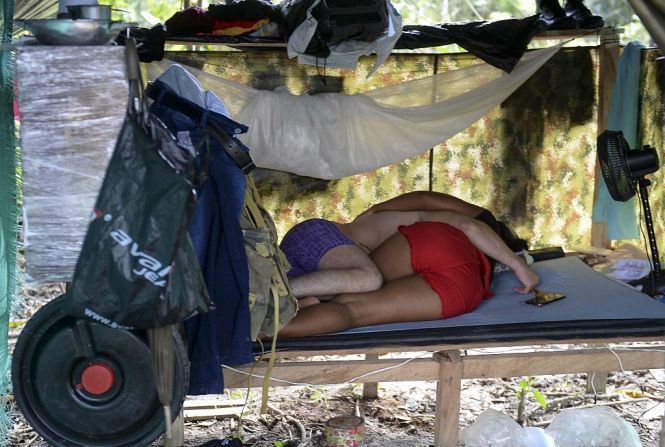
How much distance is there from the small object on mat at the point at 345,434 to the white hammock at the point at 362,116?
74.4 inches

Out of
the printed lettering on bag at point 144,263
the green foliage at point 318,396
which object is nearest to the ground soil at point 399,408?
the green foliage at point 318,396

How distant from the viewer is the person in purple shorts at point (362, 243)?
4.27m

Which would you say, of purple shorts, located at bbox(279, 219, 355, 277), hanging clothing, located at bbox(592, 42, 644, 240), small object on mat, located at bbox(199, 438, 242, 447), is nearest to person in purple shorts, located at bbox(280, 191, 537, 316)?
purple shorts, located at bbox(279, 219, 355, 277)

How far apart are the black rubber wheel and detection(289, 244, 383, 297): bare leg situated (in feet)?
3.72

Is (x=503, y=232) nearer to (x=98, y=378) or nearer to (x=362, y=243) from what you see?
(x=362, y=243)

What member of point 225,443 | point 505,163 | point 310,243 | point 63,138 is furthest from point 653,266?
point 63,138

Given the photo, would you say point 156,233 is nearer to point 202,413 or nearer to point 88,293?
point 88,293

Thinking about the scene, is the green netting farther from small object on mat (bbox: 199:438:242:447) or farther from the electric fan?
the electric fan

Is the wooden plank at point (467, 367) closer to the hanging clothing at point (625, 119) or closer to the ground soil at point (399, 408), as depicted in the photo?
the ground soil at point (399, 408)

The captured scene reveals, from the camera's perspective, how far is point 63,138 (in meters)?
2.88

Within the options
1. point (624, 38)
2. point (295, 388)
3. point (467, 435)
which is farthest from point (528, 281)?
point (624, 38)

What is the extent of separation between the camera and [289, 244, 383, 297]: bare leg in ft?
13.9

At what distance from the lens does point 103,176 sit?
2.90m

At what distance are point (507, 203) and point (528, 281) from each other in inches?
51.5
